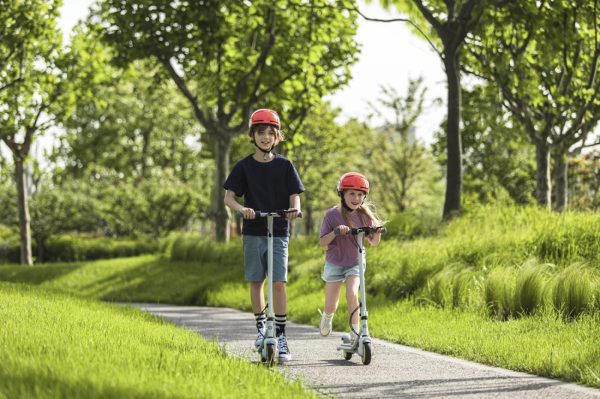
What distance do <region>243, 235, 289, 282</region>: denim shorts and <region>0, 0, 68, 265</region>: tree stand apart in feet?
60.4

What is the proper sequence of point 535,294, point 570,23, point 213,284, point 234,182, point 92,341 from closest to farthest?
point 92,341 → point 234,182 → point 535,294 → point 213,284 → point 570,23

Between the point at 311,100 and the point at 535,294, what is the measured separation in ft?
46.0

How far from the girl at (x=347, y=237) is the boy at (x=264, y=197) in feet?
1.47

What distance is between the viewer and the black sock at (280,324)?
7.59 m

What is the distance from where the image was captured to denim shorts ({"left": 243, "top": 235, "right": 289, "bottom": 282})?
293 inches

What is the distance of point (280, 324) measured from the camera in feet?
25.0

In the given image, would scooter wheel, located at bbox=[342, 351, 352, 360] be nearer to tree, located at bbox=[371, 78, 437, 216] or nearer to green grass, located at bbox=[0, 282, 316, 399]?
green grass, located at bbox=[0, 282, 316, 399]

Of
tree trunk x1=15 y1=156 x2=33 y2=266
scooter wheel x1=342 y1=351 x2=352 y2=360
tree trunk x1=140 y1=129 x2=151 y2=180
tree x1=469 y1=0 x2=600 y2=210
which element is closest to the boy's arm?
scooter wheel x1=342 y1=351 x2=352 y2=360

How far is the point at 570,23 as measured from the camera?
19891 mm

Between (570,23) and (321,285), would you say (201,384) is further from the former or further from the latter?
(570,23)

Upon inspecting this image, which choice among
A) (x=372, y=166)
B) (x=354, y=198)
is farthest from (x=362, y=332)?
(x=372, y=166)

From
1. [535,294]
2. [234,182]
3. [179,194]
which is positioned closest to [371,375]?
[234,182]

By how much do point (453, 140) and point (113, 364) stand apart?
501 inches

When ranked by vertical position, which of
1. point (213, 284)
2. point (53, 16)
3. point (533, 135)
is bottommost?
point (213, 284)
